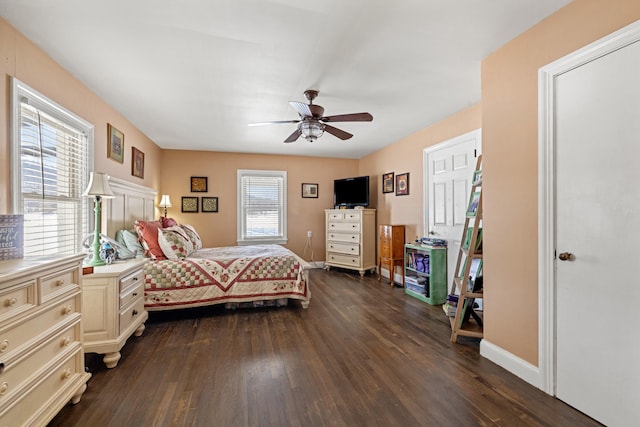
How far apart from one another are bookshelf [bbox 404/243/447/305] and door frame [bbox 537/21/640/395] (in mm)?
1826

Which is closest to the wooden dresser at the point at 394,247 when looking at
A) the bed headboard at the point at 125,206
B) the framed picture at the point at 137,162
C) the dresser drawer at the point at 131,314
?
the dresser drawer at the point at 131,314

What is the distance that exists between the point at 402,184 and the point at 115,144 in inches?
162

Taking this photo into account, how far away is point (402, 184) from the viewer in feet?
15.8

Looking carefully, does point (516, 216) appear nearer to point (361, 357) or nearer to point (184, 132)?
point (361, 357)

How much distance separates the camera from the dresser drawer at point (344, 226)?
17.6ft

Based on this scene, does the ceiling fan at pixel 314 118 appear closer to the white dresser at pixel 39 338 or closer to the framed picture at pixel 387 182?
the white dresser at pixel 39 338

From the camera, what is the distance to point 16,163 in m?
1.89

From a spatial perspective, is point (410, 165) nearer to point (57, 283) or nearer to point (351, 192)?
point (351, 192)

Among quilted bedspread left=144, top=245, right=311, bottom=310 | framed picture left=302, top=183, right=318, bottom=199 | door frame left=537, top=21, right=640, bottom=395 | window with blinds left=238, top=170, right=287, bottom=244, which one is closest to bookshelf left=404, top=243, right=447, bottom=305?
quilted bedspread left=144, top=245, right=311, bottom=310

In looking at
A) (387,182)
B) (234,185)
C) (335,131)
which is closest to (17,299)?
(335,131)

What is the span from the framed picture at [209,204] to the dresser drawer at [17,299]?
13.7 feet

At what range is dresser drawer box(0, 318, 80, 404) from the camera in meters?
1.24

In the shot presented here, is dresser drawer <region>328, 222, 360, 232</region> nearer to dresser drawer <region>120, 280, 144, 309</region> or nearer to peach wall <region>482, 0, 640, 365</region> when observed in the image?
peach wall <region>482, 0, 640, 365</region>

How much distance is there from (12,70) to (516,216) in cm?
362
